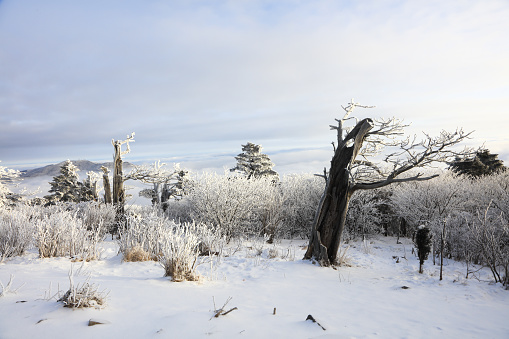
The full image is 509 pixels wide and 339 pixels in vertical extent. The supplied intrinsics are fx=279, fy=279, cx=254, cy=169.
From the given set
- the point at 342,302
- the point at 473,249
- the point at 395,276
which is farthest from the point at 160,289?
the point at 473,249

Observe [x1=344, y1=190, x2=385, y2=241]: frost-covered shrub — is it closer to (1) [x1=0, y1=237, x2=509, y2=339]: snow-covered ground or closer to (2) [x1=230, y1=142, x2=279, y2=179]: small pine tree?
(2) [x1=230, y1=142, x2=279, y2=179]: small pine tree

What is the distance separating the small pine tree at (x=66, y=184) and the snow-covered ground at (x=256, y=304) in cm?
2462

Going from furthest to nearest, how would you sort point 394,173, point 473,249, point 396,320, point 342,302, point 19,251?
point 473,249
point 394,173
point 19,251
point 342,302
point 396,320

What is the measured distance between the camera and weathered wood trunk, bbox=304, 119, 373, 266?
7.94m

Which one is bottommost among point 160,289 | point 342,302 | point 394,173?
point 342,302

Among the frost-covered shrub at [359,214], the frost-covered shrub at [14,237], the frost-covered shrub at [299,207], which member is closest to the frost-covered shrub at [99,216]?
the frost-covered shrub at [14,237]

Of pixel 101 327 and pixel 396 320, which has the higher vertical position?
pixel 101 327

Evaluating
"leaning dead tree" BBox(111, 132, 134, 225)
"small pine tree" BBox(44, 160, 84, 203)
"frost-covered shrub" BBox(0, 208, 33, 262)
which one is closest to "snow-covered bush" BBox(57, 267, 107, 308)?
"frost-covered shrub" BBox(0, 208, 33, 262)

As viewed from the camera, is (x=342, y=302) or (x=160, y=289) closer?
(x=160, y=289)

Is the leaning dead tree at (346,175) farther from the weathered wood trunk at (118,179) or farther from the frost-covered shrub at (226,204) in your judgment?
the weathered wood trunk at (118,179)

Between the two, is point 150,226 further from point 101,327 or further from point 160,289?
point 101,327

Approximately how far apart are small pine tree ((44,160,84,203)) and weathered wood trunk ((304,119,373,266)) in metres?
26.9

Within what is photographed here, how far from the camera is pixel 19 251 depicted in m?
6.59

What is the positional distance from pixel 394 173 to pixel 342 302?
429 cm
